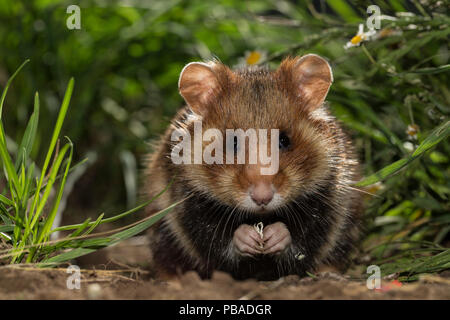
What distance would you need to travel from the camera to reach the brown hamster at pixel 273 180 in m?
2.70

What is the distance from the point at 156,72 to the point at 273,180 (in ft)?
10.6

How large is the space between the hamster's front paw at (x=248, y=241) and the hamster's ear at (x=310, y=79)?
27.9 inches

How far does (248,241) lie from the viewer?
110 inches

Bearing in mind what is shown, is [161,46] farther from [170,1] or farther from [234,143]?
[234,143]

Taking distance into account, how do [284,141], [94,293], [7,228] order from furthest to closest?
1. [284,141]
2. [7,228]
3. [94,293]

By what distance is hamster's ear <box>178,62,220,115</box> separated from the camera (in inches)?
113

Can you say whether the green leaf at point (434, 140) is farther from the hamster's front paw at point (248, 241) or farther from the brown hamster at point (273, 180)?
the hamster's front paw at point (248, 241)

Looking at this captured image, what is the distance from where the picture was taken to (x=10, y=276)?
2.15 meters
